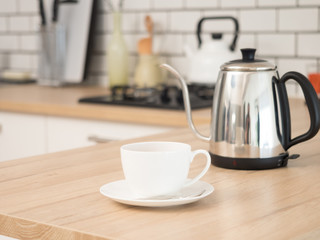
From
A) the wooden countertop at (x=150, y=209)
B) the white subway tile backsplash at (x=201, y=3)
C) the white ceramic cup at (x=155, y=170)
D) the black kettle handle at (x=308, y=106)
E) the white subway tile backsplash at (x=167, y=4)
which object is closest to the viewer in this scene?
the wooden countertop at (x=150, y=209)

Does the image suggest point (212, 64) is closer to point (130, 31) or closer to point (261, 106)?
point (130, 31)

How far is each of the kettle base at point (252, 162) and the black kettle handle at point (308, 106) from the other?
30 mm

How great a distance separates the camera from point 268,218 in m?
0.83

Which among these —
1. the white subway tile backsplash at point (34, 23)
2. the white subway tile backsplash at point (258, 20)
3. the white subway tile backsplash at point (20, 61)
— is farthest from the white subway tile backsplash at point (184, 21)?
the white subway tile backsplash at point (20, 61)

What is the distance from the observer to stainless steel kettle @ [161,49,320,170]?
1.14 m

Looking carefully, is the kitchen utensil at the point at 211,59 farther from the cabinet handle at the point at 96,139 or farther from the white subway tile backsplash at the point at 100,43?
the white subway tile backsplash at the point at 100,43

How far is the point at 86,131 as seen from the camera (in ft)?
7.76

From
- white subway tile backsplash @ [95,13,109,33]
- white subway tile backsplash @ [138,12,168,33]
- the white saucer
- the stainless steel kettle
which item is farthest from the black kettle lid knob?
white subway tile backsplash @ [95,13,109,33]

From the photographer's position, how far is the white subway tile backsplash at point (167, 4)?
282 cm

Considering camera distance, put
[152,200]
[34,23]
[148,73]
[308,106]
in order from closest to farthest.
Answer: [152,200] < [308,106] < [148,73] < [34,23]

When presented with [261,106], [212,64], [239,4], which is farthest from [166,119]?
[261,106]

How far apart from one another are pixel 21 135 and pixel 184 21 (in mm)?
891

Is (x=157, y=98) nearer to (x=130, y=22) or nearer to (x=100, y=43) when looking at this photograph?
(x=130, y=22)

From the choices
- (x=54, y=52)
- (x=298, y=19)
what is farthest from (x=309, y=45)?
(x=54, y=52)
